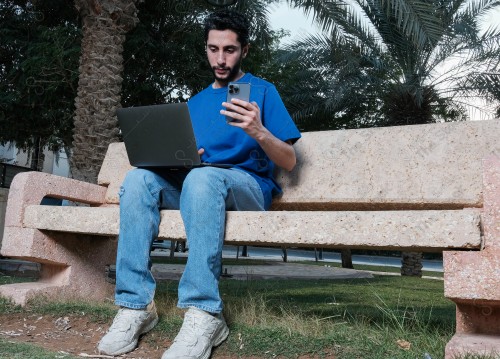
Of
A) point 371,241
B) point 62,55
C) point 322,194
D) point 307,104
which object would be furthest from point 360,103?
point 371,241

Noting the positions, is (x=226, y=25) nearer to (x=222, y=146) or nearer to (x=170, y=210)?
(x=222, y=146)

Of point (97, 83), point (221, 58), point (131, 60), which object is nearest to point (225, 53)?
point (221, 58)

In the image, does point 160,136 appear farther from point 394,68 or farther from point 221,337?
point 394,68

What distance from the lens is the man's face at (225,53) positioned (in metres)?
3.42

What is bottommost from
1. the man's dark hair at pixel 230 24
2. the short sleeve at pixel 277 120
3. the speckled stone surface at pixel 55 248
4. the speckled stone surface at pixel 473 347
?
the speckled stone surface at pixel 473 347

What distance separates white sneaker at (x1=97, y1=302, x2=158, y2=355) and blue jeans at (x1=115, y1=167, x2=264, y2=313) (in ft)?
0.15

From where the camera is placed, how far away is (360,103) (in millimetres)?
14648

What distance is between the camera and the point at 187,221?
9.56 ft

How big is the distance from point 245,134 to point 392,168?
31.1 inches

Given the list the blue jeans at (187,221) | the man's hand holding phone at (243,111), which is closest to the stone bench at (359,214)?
the blue jeans at (187,221)

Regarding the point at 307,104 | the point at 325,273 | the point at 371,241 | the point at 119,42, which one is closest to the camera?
the point at 371,241

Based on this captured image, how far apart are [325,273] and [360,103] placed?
4698mm

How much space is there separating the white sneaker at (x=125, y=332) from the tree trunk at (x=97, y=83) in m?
6.06

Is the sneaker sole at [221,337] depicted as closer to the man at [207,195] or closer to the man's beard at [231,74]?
the man at [207,195]
